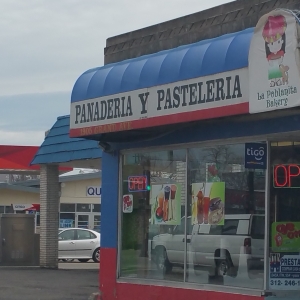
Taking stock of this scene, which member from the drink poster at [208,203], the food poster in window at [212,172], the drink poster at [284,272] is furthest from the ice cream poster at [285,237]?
the food poster in window at [212,172]

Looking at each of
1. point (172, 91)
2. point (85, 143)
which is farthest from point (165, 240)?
point (85, 143)

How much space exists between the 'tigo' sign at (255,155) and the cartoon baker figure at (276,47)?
1.72 metres

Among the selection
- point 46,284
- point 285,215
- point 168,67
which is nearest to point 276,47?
point 168,67

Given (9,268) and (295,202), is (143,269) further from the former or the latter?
(9,268)

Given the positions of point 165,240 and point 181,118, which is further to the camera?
point 165,240

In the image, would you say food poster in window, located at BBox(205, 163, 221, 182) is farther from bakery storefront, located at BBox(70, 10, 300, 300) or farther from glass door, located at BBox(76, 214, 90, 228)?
glass door, located at BBox(76, 214, 90, 228)

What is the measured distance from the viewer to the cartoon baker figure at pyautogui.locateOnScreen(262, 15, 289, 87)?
10.1m

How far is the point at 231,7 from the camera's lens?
12.5 m

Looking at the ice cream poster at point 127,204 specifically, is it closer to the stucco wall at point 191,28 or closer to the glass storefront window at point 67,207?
the stucco wall at point 191,28

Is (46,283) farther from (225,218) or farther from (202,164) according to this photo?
(225,218)

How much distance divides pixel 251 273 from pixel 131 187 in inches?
131

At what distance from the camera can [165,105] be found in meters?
12.2

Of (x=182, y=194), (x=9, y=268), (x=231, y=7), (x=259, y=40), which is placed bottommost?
(x=9, y=268)

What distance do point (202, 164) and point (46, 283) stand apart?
734cm
